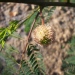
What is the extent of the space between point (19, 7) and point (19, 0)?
2.25 metres

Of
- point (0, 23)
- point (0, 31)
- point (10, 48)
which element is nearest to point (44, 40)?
point (0, 31)

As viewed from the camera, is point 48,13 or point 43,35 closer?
point 43,35

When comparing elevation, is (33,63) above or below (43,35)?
below

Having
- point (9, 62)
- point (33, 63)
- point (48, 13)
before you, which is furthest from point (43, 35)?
point (48, 13)

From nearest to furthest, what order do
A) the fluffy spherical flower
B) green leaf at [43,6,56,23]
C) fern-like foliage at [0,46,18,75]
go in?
the fluffy spherical flower < fern-like foliage at [0,46,18,75] < green leaf at [43,6,56,23]

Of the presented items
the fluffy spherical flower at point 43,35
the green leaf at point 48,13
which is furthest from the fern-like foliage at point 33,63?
the green leaf at point 48,13

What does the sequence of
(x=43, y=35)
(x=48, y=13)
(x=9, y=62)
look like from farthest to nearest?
1. (x=48, y=13)
2. (x=9, y=62)
3. (x=43, y=35)

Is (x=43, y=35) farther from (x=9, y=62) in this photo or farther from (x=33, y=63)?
(x=9, y=62)

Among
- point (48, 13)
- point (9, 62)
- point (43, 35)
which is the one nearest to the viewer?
point (43, 35)

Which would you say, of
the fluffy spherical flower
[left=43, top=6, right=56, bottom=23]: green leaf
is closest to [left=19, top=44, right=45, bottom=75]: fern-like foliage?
the fluffy spherical flower

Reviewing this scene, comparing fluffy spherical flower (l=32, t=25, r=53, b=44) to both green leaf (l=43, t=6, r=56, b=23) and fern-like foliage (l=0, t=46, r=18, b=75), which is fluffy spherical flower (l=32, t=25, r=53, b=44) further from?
green leaf (l=43, t=6, r=56, b=23)

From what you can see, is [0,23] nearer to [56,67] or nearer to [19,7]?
[19,7]

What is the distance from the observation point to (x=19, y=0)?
23.0 inches

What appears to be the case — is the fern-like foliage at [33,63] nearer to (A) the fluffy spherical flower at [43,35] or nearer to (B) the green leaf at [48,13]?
(A) the fluffy spherical flower at [43,35]
